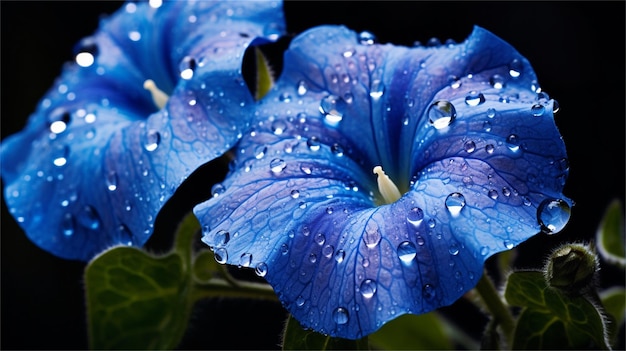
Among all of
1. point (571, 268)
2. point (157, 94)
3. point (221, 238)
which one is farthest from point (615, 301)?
point (157, 94)

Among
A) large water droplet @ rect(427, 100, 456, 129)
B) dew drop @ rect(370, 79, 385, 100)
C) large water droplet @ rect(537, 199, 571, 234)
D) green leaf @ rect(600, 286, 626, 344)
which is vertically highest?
large water droplet @ rect(427, 100, 456, 129)

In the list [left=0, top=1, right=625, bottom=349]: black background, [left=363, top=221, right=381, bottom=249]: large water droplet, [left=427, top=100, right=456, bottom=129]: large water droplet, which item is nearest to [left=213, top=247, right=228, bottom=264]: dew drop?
[left=363, top=221, right=381, bottom=249]: large water droplet

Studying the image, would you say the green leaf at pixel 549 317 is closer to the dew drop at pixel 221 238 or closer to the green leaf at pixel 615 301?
the green leaf at pixel 615 301

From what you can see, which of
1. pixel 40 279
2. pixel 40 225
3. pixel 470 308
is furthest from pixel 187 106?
pixel 40 279

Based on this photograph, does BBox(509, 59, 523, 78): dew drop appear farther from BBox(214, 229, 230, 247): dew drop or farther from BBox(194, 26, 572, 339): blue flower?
BBox(214, 229, 230, 247): dew drop

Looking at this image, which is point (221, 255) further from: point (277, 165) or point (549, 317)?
point (549, 317)

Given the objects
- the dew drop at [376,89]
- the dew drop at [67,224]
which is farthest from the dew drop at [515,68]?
the dew drop at [67,224]
